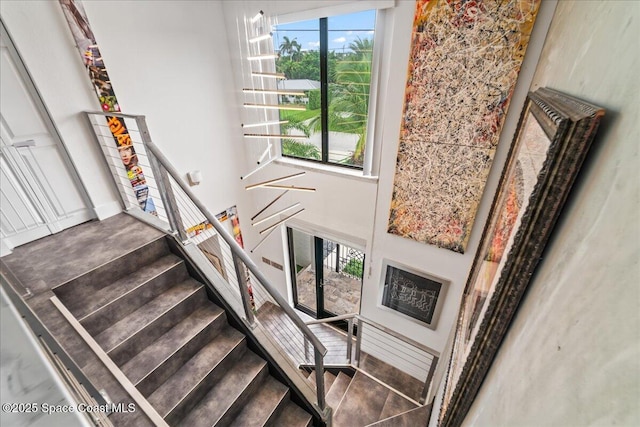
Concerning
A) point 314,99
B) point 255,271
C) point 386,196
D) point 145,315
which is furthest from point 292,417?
point 314,99

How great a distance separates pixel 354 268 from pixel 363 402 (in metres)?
2.12

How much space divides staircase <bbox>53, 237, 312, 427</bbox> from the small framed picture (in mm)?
1881

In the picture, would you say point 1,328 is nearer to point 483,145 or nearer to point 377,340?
point 483,145

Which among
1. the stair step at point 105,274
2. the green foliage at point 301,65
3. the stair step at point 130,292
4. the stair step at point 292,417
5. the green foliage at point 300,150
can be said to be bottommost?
the stair step at point 292,417

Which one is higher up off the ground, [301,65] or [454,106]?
[301,65]

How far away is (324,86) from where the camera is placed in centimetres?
332

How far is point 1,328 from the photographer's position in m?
0.40

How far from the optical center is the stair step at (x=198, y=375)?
1.85 m

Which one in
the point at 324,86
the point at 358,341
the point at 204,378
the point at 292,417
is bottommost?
the point at 358,341

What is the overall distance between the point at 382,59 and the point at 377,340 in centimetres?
387

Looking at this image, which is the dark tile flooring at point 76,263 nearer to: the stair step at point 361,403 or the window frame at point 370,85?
the window frame at point 370,85

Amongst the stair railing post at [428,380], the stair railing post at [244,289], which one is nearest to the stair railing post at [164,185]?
the stair railing post at [244,289]

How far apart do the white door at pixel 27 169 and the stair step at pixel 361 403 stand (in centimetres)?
382

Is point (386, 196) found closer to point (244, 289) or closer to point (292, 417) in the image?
point (244, 289)
